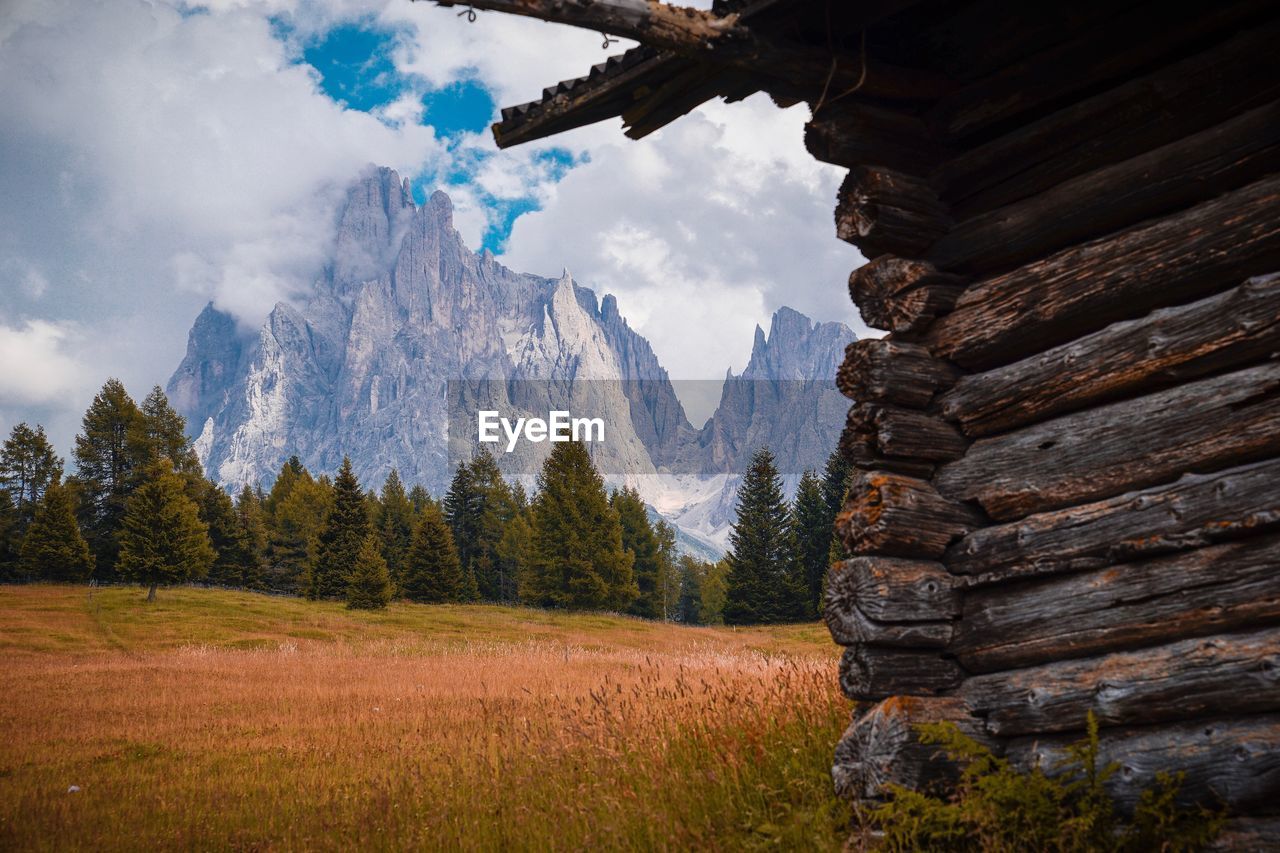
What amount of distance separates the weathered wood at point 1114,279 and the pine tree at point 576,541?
46695mm

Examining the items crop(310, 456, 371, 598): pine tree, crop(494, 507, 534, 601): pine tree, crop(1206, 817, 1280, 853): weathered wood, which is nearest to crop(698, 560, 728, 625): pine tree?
crop(494, 507, 534, 601): pine tree

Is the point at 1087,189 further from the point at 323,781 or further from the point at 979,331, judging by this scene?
the point at 323,781

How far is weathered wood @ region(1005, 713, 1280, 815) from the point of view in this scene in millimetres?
3479

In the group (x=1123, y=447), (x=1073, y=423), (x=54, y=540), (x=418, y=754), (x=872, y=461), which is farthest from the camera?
(x=54, y=540)

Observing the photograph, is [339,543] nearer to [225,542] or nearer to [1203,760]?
[225,542]

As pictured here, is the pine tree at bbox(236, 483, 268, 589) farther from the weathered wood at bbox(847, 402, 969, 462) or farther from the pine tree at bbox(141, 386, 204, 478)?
the weathered wood at bbox(847, 402, 969, 462)

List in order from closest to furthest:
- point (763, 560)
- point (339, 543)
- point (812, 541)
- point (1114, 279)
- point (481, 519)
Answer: point (1114, 279) < point (339, 543) < point (763, 560) < point (812, 541) < point (481, 519)

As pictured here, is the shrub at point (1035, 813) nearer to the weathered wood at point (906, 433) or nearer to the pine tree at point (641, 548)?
the weathered wood at point (906, 433)

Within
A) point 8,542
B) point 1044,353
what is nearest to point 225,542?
point 8,542

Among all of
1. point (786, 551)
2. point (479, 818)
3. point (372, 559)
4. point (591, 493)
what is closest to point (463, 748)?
point (479, 818)

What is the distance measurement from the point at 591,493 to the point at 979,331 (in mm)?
46994

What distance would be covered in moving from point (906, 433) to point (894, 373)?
1.15 ft

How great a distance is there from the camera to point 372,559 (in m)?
44.2

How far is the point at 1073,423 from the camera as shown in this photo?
4.35 m
